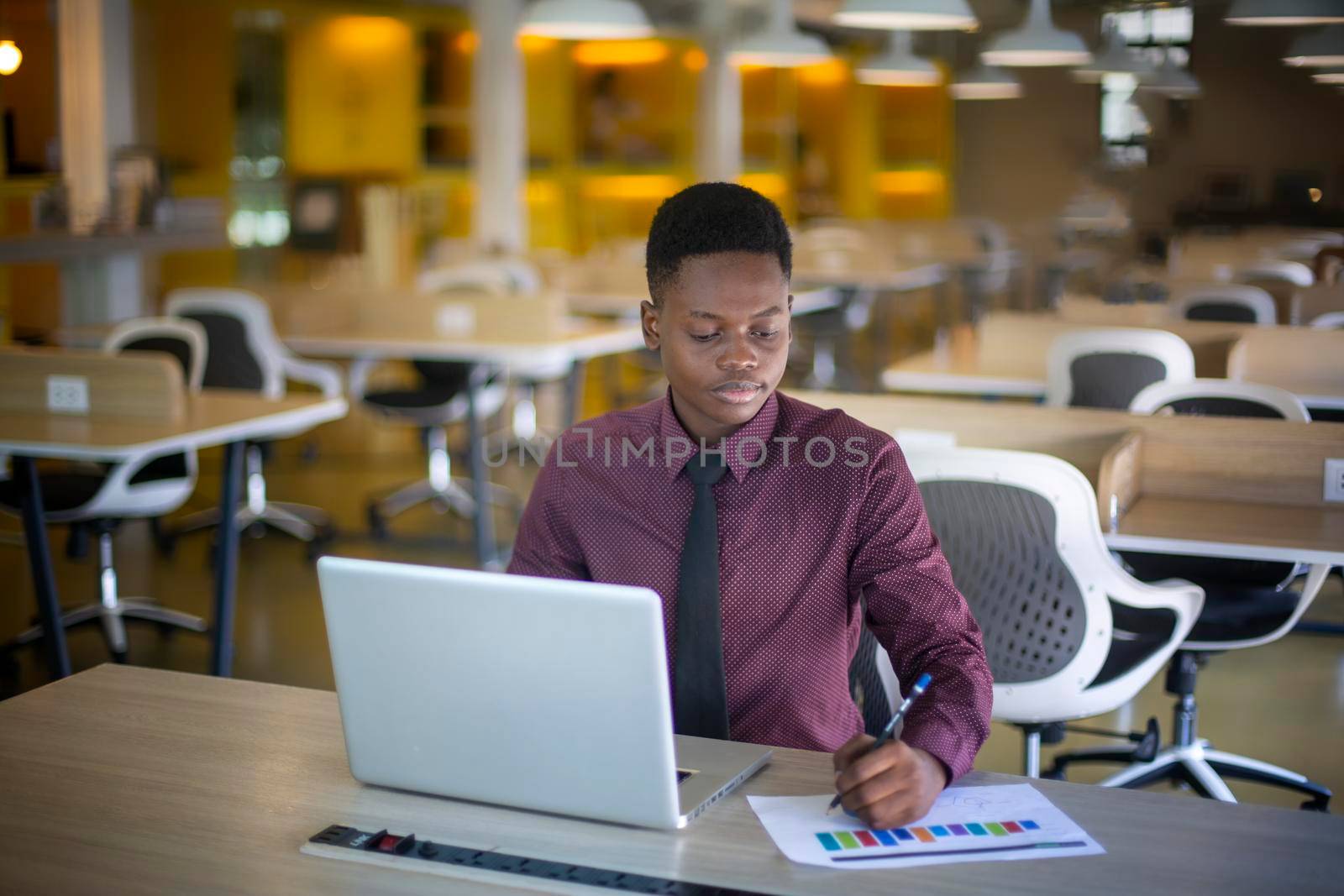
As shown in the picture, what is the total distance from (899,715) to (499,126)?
7442mm

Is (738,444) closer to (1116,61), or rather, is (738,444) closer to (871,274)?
(1116,61)

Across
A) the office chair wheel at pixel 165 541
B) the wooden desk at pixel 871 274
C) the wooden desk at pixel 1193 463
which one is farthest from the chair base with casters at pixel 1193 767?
the wooden desk at pixel 871 274

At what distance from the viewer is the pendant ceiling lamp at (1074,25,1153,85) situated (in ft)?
18.4

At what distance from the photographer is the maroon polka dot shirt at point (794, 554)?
5.24 feet

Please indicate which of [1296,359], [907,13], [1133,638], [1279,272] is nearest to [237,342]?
[907,13]

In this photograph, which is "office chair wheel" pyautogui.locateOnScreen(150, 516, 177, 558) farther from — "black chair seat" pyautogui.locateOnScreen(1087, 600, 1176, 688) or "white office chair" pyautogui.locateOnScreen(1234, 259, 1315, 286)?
"white office chair" pyautogui.locateOnScreen(1234, 259, 1315, 286)

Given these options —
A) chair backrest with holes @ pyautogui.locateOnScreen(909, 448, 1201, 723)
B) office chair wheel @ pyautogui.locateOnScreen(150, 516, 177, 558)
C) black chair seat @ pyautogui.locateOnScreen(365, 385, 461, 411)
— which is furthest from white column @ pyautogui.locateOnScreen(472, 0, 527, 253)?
chair backrest with holes @ pyautogui.locateOnScreen(909, 448, 1201, 723)

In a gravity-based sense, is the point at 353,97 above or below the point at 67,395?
above

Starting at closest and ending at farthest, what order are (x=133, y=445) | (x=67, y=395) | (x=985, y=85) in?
(x=133, y=445)
(x=67, y=395)
(x=985, y=85)

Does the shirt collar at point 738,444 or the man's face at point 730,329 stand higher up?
the man's face at point 730,329

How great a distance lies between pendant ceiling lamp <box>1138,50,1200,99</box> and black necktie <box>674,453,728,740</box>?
436 cm

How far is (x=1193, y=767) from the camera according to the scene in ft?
9.98

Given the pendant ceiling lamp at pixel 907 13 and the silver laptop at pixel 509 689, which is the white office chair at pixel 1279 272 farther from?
the silver laptop at pixel 509 689

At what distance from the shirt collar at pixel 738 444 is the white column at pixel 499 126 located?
662 cm
